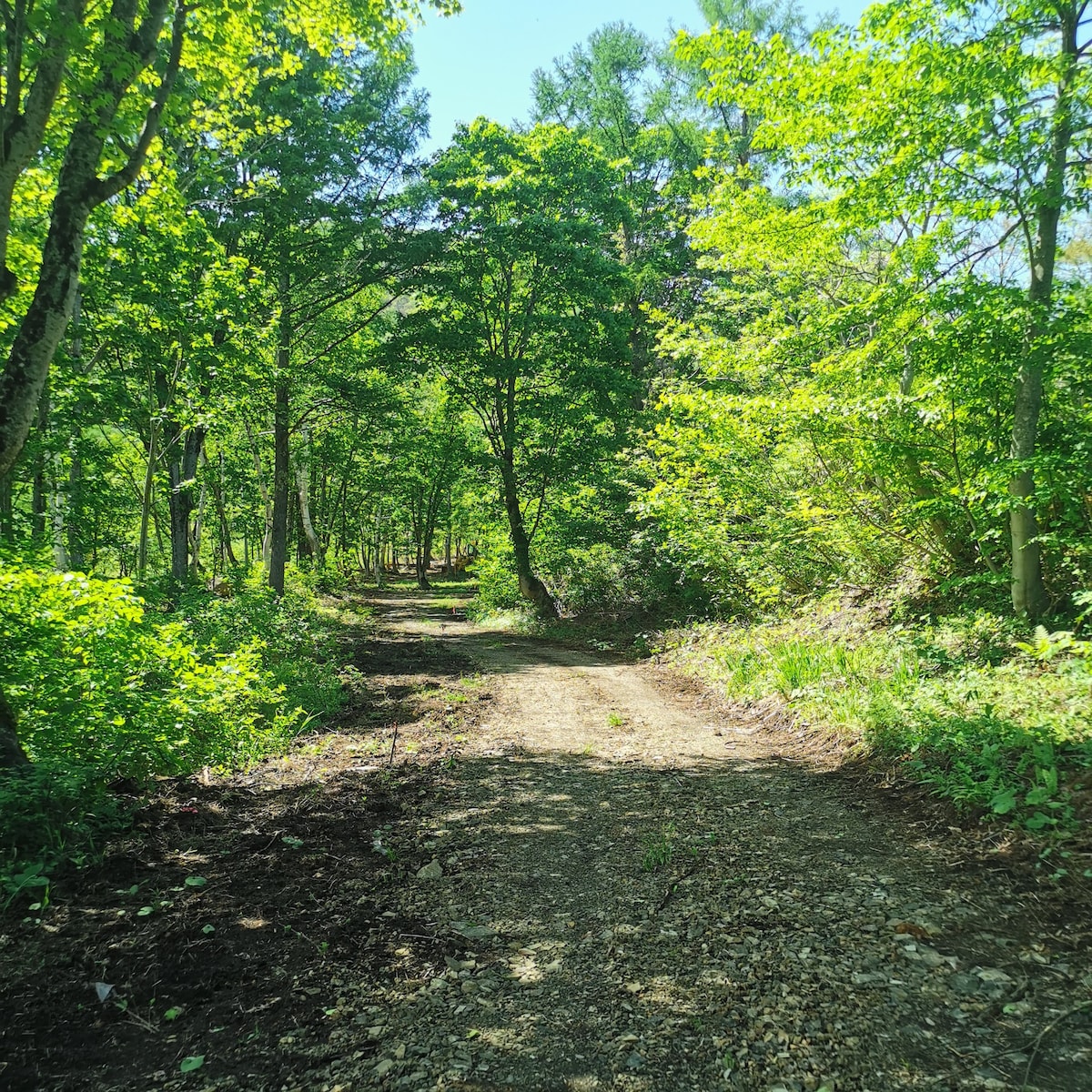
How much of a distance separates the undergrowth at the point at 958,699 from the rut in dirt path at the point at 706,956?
69 cm

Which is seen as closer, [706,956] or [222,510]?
[706,956]

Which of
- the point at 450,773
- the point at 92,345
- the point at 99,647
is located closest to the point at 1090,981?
the point at 450,773

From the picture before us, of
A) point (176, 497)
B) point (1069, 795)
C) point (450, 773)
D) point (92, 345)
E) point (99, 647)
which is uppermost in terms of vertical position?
point (92, 345)

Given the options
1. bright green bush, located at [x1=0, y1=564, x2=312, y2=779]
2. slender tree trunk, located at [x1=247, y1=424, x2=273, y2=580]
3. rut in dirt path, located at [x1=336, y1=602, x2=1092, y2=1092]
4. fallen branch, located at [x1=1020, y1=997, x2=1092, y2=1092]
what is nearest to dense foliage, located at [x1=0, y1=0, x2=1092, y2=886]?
bright green bush, located at [x1=0, y1=564, x2=312, y2=779]

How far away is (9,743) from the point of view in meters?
3.91

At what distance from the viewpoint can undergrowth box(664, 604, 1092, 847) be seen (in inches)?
163

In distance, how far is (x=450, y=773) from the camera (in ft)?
19.3

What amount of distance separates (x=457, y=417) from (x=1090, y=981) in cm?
2460

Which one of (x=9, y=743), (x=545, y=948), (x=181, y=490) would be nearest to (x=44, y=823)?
(x=9, y=743)

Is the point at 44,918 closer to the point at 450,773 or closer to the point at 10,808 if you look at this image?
the point at 10,808

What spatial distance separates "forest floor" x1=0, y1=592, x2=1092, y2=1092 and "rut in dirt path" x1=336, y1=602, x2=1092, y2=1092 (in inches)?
0.5

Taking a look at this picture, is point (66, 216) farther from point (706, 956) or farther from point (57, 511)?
point (57, 511)

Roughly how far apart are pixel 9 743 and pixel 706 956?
4.21 meters

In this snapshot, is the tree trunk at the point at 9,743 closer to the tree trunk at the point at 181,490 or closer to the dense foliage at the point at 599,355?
the dense foliage at the point at 599,355
